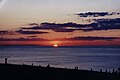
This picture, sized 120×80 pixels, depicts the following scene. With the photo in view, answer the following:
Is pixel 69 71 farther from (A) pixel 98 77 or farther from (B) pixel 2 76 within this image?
(B) pixel 2 76

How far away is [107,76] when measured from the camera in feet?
67.0

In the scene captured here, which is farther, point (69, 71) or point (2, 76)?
point (69, 71)

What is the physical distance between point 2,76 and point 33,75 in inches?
71.5

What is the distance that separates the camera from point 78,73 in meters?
19.7

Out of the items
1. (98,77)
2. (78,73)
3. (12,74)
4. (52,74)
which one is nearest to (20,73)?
(12,74)

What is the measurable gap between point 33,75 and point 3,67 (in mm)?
1909

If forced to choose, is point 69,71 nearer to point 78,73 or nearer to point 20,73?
point 78,73

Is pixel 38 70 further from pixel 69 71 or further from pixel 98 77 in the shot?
pixel 98 77

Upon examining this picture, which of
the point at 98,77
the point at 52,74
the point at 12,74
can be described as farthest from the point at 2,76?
the point at 98,77

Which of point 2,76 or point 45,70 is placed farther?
point 45,70

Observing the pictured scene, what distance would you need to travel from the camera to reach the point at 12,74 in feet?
61.4

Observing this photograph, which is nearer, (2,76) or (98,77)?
(2,76)

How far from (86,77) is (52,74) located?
2077 mm

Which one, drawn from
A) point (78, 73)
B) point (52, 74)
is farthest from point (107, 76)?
point (52, 74)
